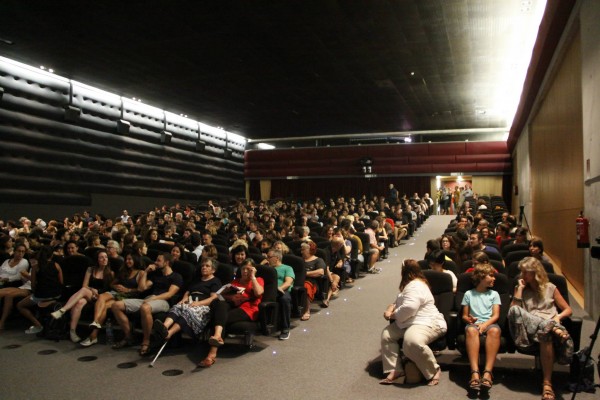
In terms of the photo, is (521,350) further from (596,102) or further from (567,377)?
(596,102)

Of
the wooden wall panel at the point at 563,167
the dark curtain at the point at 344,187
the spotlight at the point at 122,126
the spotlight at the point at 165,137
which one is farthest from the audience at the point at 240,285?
the dark curtain at the point at 344,187

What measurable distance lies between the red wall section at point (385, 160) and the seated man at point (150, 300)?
19.1 meters

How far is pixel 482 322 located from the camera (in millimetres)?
4562

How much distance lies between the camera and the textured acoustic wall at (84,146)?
43.5 feet

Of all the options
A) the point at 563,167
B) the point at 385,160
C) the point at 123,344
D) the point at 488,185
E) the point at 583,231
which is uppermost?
the point at 385,160

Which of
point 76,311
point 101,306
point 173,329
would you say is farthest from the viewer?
point 76,311

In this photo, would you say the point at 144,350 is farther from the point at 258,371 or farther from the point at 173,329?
the point at 258,371

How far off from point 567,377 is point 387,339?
151cm

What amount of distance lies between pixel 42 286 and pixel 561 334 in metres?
6.06

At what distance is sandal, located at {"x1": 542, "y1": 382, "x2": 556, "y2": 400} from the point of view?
3902 millimetres

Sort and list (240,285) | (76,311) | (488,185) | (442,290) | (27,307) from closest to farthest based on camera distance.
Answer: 1. (442,290)
2. (240,285)
3. (76,311)
4. (27,307)
5. (488,185)

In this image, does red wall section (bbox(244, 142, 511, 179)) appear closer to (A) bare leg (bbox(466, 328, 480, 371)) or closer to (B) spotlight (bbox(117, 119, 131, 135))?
(B) spotlight (bbox(117, 119, 131, 135))

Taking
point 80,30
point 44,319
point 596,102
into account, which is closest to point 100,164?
point 80,30

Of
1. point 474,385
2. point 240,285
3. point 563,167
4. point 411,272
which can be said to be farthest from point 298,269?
point 563,167
